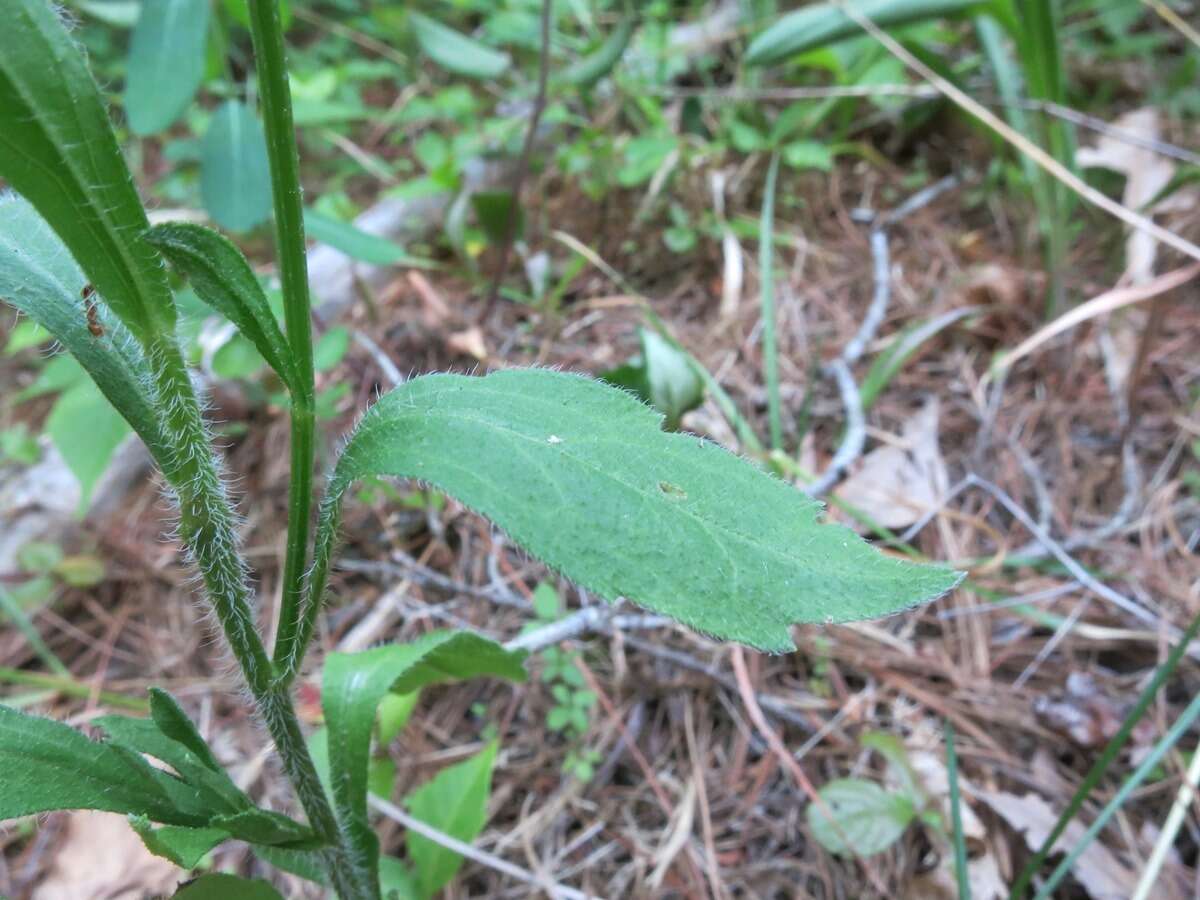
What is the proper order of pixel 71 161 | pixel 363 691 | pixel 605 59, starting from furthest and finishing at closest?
1. pixel 605 59
2. pixel 363 691
3. pixel 71 161

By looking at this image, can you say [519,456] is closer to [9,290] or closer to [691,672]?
[9,290]

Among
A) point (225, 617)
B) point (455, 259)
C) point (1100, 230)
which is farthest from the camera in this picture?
point (455, 259)

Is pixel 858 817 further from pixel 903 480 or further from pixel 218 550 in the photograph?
pixel 218 550

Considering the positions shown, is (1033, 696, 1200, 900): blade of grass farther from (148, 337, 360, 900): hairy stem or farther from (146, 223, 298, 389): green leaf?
(146, 223, 298, 389): green leaf

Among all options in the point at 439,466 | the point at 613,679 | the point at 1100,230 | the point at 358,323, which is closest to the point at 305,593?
the point at 439,466

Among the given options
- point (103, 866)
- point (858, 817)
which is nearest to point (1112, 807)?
point (858, 817)
